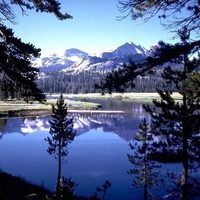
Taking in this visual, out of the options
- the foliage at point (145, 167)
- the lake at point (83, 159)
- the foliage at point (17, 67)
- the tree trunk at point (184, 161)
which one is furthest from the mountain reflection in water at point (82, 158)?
the foliage at point (17, 67)

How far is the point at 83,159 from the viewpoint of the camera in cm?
3531

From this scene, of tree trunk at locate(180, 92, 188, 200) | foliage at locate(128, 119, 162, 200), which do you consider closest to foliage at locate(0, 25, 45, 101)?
tree trunk at locate(180, 92, 188, 200)

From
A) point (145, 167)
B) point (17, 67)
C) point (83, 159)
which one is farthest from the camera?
point (83, 159)

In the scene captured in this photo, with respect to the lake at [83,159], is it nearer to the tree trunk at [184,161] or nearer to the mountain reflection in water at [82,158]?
the mountain reflection in water at [82,158]

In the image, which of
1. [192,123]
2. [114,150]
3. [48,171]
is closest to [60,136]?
[48,171]

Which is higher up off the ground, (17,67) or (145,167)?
A: (17,67)

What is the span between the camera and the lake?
26.6 metres

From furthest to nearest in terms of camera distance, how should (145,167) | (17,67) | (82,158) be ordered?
(82,158) < (145,167) < (17,67)

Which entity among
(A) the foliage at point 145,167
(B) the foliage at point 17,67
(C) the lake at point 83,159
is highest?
(B) the foliage at point 17,67

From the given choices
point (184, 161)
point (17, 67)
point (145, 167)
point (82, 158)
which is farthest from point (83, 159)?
A: point (17, 67)

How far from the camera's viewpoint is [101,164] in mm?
33062

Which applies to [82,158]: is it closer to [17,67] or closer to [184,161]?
[184,161]

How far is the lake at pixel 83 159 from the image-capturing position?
26641mm

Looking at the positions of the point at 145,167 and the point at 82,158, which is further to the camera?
the point at 82,158
